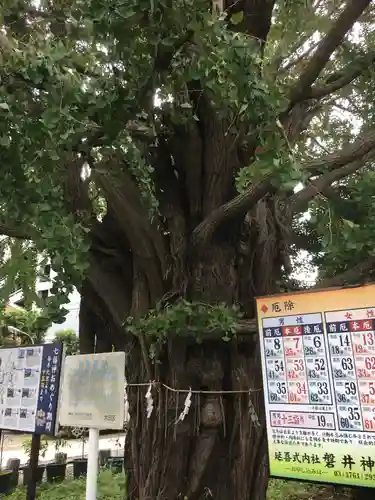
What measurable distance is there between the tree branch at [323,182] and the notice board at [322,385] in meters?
1.37

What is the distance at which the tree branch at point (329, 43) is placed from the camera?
10.1 feet

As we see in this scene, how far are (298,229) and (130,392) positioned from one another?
10.3 ft

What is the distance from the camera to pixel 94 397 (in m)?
3.49

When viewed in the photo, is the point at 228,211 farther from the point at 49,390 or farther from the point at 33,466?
the point at 33,466

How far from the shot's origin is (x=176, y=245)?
385cm

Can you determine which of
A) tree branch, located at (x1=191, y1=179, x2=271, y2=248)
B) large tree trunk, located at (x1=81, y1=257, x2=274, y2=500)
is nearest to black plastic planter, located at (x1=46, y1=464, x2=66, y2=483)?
large tree trunk, located at (x1=81, y1=257, x2=274, y2=500)

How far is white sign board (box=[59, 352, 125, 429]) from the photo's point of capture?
11.0 feet

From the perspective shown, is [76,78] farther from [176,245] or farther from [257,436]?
[257,436]

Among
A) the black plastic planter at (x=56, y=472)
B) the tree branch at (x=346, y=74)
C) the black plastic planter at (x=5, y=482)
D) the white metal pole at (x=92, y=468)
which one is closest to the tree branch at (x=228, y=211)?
the tree branch at (x=346, y=74)

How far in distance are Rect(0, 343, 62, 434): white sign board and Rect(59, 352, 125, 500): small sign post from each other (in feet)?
1.18

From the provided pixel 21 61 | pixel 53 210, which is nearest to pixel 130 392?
pixel 53 210

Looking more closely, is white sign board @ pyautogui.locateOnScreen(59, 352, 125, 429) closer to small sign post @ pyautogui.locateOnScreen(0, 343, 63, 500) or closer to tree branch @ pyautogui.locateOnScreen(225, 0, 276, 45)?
small sign post @ pyautogui.locateOnScreen(0, 343, 63, 500)

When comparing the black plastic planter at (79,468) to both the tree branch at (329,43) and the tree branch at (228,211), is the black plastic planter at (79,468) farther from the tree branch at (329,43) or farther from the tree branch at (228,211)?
the tree branch at (329,43)

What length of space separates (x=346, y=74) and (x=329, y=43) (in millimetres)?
1111
